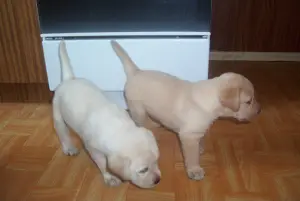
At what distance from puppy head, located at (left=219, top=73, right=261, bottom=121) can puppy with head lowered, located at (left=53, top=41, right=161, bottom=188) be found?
0.31 meters

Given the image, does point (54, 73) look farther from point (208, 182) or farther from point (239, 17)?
point (239, 17)

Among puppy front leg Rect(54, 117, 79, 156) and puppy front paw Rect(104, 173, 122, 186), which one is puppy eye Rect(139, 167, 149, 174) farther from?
puppy front leg Rect(54, 117, 79, 156)

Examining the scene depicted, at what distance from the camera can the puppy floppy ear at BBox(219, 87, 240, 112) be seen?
3.82ft

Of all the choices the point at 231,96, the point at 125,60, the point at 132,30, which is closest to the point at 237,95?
the point at 231,96

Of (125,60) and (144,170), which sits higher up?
(125,60)

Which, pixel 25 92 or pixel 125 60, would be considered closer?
pixel 125 60

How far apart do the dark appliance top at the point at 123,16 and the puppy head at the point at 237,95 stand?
50cm

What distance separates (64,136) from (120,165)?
54 centimetres

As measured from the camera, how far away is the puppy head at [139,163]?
0.99 metres

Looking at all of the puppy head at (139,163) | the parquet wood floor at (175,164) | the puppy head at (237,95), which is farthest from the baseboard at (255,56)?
the puppy head at (139,163)

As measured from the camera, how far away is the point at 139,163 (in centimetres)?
99

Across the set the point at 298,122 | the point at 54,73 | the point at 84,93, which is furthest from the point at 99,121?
the point at 298,122

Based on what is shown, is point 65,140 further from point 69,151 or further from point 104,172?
point 104,172

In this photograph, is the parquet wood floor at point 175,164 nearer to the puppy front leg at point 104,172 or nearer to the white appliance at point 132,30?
the puppy front leg at point 104,172
